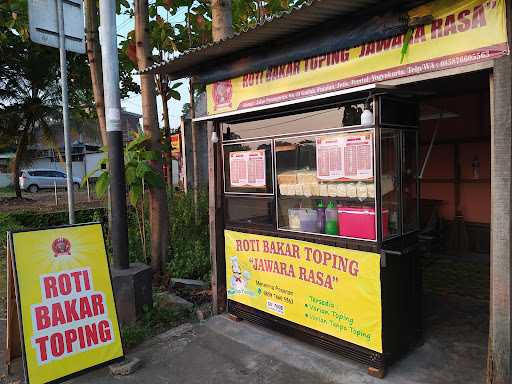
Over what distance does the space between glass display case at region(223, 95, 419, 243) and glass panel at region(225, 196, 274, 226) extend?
0.04 feet

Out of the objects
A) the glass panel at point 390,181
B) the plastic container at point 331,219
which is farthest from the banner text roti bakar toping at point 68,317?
the glass panel at point 390,181

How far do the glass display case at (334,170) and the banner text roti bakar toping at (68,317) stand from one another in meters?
1.67

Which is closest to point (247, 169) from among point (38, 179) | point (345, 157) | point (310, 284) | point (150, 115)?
point (345, 157)

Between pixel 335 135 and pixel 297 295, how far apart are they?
1.55m

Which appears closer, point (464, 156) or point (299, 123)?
point (299, 123)

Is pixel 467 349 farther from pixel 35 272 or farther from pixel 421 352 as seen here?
pixel 35 272

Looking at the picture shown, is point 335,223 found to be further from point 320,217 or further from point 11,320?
point 11,320

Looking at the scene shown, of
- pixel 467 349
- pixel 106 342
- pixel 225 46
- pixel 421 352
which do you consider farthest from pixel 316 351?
Answer: pixel 225 46

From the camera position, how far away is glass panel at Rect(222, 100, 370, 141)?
11.2ft

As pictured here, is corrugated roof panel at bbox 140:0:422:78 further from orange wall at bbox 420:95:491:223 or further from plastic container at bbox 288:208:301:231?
orange wall at bbox 420:95:491:223

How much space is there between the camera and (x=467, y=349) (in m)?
3.63

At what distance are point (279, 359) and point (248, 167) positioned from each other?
192 cm

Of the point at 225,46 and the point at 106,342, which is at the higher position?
the point at 225,46

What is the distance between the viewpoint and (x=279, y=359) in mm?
3619
